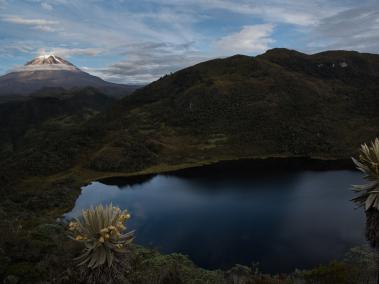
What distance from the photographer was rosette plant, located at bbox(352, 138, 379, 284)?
15.1m

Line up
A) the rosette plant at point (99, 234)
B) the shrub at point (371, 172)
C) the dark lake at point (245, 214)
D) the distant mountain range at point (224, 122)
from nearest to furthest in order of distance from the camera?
the rosette plant at point (99, 234) → the shrub at point (371, 172) → the dark lake at point (245, 214) → the distant mountain range at point (224, 122)

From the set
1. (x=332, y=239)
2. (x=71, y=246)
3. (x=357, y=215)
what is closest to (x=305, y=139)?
(x=357, y=215)

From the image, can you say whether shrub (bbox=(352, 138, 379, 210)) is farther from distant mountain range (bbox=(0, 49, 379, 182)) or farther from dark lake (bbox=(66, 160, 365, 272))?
distant mountain range (bbox=(0, 49, 379, 182))

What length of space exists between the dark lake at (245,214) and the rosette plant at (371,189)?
2699 cm

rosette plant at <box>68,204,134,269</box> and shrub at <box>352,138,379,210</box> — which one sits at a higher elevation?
shrub at <box>352,138,379,210</box>

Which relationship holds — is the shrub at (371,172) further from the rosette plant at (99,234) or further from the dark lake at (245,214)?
the dark lake at (245,214)

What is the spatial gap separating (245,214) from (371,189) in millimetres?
44983

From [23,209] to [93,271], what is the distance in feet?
186

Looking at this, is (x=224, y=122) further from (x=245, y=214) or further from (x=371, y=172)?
(x=371, y=172)

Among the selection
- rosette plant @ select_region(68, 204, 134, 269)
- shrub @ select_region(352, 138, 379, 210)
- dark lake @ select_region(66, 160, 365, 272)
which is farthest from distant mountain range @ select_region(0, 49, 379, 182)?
shrub @ select_region(352, 138, 379, 210)

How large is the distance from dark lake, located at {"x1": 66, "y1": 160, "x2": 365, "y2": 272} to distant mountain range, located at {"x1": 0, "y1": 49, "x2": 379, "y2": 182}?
18585mm

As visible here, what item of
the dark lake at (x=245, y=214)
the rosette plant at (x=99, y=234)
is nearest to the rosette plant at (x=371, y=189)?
the rosette plant at (x=99, y=234)

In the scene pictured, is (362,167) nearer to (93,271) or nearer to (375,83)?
(93,271)

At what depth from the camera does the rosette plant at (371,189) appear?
15109 mm
